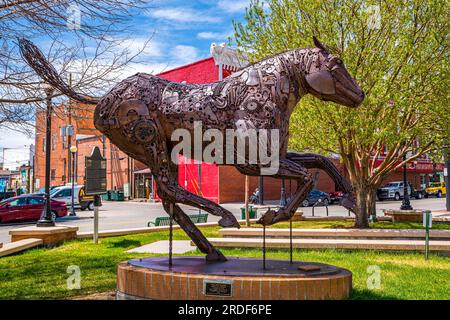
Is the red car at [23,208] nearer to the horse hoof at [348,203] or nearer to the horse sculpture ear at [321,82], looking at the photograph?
the horse sculpture ear at [321,82]

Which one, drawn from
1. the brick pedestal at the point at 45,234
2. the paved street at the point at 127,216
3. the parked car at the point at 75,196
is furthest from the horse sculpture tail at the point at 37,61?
the parked car at the point at 75,196

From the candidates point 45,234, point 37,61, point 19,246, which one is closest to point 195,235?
point 37,61

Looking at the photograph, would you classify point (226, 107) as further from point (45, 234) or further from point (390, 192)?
point (390, 192)

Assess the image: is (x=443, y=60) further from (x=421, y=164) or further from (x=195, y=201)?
(x=421, y=164)

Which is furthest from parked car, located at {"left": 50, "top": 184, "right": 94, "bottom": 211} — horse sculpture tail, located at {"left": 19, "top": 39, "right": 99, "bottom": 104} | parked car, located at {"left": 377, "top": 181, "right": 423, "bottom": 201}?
parked car, located at {"left": 377, "top": 181, "right": 423, "bottom": 201}

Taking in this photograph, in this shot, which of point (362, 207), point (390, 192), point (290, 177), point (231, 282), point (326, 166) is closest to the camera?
point (231, 282)

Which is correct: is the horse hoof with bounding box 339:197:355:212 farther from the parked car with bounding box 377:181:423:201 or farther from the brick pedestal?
the parked car with bounding box 377:181:423:201

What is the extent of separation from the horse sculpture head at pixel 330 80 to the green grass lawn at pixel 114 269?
2.36 meters

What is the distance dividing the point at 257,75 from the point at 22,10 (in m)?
4.34

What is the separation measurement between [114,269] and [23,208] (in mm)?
15483

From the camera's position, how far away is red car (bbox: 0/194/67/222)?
2117 centimetres

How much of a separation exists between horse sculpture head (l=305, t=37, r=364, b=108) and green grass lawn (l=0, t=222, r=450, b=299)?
7.73 feet

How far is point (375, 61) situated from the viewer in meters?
12.6
